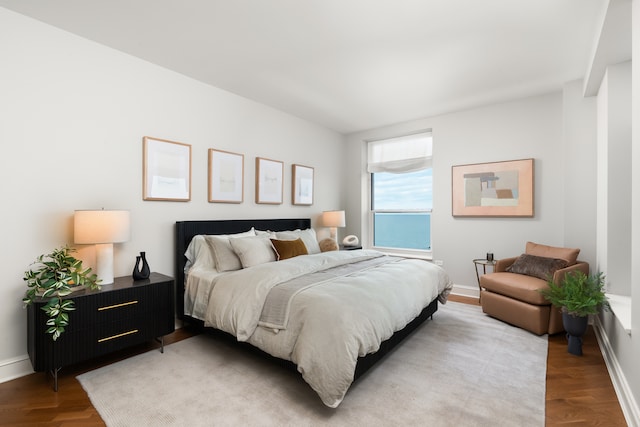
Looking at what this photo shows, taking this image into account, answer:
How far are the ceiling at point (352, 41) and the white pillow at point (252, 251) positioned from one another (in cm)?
186

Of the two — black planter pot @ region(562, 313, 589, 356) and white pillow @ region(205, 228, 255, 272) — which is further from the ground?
white pillow @ region(205, 228, 255, 272)

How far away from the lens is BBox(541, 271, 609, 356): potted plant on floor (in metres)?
2.53

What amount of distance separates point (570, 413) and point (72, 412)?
3.08 meters

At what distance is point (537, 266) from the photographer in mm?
3350

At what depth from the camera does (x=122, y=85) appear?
2914 millimetres

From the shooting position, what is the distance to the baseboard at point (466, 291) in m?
4.42

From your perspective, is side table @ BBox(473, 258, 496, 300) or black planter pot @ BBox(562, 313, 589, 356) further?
side table @ BBox(473, 258, 496, 300)

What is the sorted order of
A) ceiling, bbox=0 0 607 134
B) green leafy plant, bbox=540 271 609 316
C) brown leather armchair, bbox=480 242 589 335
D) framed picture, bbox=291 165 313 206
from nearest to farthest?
ceiling, bbox=0 0 607 134
green leafy plant, bbox=540 271 609 316
brown leather armchair, bbox=480 242 589 335
framed picture, bbox=291 165 313 206

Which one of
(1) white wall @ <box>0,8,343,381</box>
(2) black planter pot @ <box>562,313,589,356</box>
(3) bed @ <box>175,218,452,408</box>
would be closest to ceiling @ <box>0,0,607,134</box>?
(1) white wall @ <box>0,8,343,381</box>

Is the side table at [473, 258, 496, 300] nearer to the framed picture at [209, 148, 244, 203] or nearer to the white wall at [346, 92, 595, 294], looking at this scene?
the white wall at [346, 92, 595, 294]

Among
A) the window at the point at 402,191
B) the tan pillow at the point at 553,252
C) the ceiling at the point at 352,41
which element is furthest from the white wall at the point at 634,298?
the window at the point at 402,191

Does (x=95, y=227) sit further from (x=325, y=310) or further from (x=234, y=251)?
(x=325, y=310)

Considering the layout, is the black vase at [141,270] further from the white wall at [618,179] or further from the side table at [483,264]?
the white wall at [618,179]

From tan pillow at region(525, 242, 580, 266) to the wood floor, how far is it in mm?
1057
